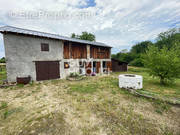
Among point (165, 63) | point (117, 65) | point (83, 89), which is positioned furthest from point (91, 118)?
point (117, 65)

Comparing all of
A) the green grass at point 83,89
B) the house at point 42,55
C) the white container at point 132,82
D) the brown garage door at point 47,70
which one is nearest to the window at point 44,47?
the house at point 42,55

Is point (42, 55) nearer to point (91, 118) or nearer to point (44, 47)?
point (44, 47)

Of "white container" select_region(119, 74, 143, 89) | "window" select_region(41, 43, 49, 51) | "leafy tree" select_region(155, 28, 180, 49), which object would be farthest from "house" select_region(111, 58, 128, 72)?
"leafy tree" select_region(155, 28, 180, 49)

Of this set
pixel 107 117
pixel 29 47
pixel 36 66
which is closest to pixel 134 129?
pixel 107 117

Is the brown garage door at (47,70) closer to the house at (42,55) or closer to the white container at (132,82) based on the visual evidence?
the house at (42,55)

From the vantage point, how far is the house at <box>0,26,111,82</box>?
6.62m

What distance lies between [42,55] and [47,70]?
1650 mm

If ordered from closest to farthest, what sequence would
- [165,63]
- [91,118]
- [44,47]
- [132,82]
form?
[91,118]
[132,82]
[165,63]
[44,47]

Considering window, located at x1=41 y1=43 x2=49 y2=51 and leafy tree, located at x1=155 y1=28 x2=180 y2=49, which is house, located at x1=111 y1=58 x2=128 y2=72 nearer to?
window, located at x1=41 y1=43 x2=49 y2=51

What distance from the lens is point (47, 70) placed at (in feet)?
27.1

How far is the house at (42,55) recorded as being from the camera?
6.62 meters

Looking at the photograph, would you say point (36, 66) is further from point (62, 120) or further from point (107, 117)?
point (107, 117)

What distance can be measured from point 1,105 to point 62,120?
11.3 ft

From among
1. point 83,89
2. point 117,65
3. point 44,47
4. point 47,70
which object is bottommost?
point 83,89
